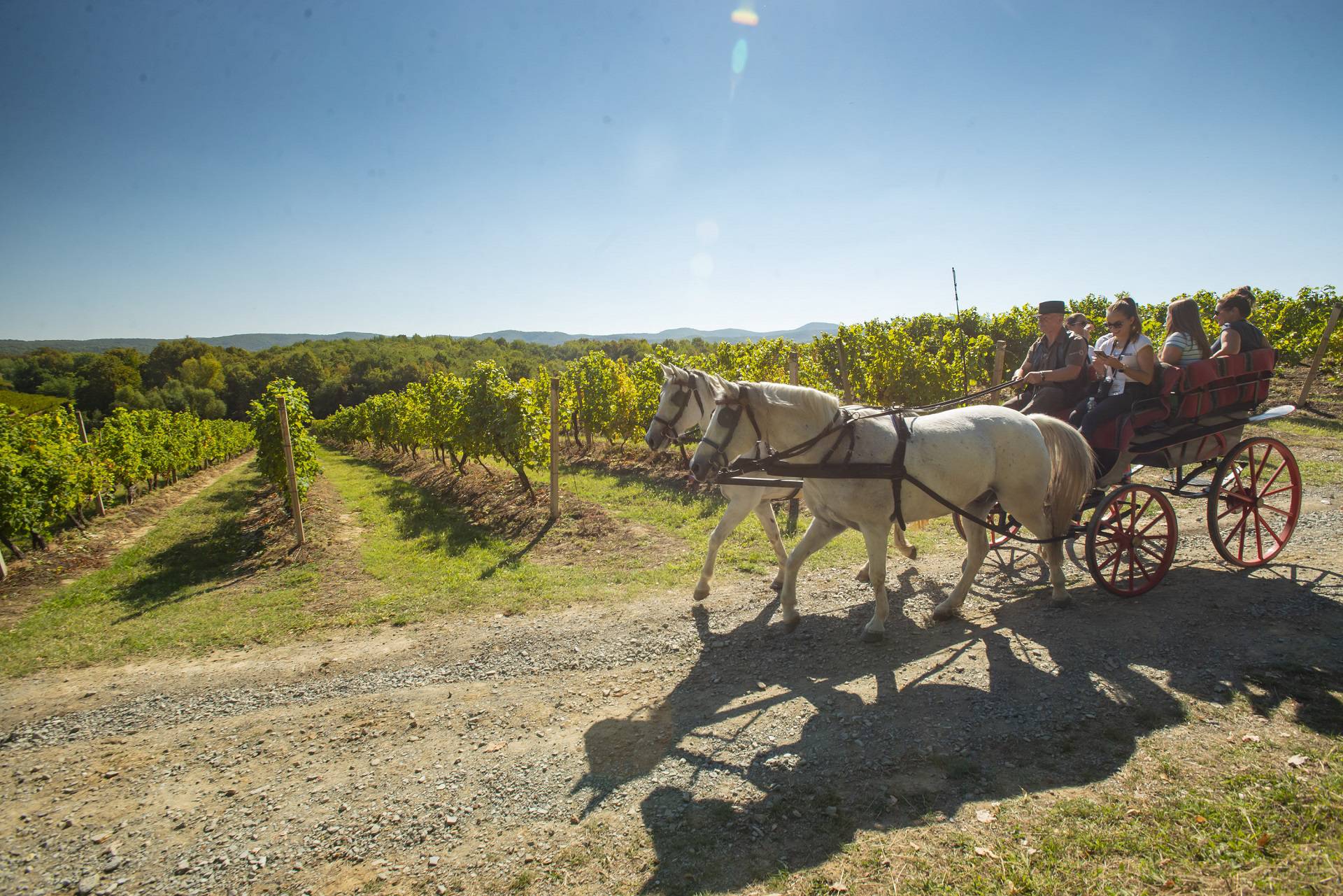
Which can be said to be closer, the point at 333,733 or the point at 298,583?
the point at 333,733

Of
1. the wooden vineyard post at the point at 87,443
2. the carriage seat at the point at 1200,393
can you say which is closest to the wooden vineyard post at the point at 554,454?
the carriage seat at the point at 1200,393

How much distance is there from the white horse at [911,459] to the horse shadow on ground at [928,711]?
74 centimetres

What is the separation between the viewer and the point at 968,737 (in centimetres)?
352

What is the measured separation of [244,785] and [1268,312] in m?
29.7

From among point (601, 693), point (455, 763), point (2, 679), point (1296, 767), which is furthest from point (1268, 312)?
point (2, 679)

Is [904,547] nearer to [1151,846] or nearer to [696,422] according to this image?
[696,422]

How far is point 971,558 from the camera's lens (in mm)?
5430

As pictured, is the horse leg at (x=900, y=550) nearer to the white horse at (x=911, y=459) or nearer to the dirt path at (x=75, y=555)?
the white horse at (x=911, y=459)

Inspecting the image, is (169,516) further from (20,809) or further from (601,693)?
(601,693)

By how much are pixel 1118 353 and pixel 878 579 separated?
307cm

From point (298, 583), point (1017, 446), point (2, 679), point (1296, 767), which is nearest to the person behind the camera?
point (1296, 767)

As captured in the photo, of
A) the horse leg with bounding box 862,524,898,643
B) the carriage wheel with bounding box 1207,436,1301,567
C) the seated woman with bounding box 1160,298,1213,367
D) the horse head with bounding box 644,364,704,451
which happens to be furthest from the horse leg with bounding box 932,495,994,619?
the horse head with bounding box 644,364,704,451

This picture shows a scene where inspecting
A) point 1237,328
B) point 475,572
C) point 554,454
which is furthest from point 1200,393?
point 554,454

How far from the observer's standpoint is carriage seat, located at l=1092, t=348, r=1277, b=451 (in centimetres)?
487
